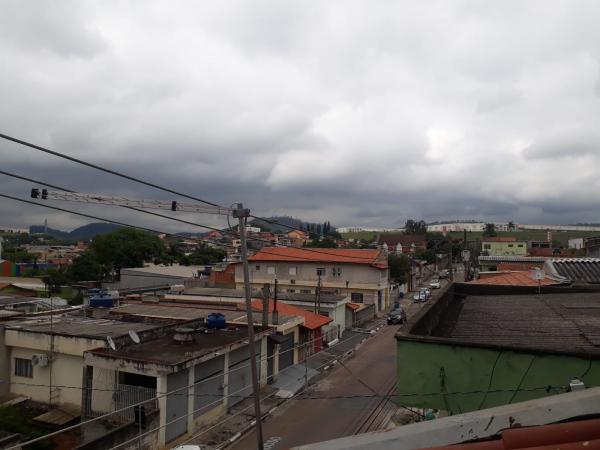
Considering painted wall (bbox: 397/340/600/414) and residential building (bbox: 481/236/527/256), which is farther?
residential building (bbox: 481/236/527/256)

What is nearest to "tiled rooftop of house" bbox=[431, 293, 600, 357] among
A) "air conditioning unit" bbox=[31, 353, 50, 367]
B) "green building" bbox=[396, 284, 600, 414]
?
"green building" bbox=[396, 284, 600, 414]

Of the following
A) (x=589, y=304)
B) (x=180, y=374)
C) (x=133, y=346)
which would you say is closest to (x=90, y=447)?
(x=180, y=374)

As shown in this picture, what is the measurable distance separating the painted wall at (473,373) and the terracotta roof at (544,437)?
108 inches

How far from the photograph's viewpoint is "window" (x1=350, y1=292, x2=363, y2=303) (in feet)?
132

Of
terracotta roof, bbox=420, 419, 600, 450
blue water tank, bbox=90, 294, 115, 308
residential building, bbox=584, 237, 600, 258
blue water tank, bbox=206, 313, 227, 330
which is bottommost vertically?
blue water tank, bbox=206, 313, 227, 330

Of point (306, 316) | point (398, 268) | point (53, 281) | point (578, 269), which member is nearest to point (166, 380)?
point (306, 316)

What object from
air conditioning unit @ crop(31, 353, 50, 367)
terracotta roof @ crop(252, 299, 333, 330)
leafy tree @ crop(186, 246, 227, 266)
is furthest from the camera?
leafy tree @ crop(186, 246, 227, 266)

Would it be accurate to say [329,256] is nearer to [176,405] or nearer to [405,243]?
[176,405]

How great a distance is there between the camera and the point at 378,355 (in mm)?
24547

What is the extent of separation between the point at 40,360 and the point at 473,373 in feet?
51.1

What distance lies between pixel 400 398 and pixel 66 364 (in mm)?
13674

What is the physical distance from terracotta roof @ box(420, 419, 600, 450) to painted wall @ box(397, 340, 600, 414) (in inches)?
108

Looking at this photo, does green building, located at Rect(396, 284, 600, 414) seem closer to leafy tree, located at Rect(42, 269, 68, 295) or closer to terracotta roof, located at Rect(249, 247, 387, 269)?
terracotta roof, located at Rect(249, 247, 387, 269)

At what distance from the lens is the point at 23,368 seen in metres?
16.3
